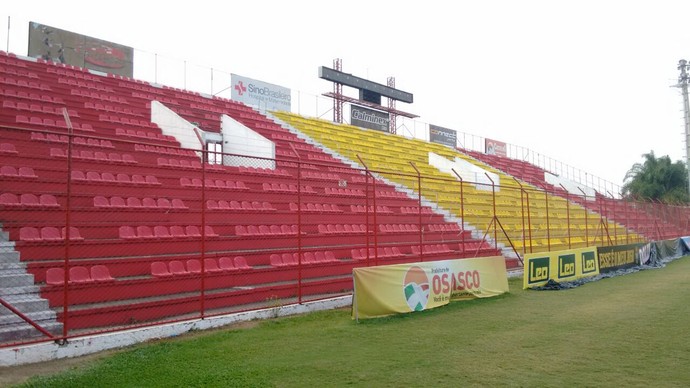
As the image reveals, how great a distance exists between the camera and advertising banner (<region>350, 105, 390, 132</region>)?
92.4 feet

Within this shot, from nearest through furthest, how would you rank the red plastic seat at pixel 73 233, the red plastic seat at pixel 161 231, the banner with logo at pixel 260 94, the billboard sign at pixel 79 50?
the red plastic seat at pixel 73 233
the red plastic seat at pixel 161 231
the billboard sign at pixel 79 50
the banner with logo at pixel 260 94

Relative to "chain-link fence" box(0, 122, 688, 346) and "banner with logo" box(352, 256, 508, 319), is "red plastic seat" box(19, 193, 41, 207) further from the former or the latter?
"banner with logo" box(352, 256, 508, 319)

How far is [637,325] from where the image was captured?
7973 mm

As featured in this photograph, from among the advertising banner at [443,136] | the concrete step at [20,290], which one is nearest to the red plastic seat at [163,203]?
the concrete step at [20,290]

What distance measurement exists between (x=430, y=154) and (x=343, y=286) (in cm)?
1546

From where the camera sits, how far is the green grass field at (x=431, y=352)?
17.6ft

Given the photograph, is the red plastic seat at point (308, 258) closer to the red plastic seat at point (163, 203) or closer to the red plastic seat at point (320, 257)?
the red plastic seat at point (320, 257)

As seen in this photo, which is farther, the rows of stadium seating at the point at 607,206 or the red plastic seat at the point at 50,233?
the rows of stadium seating at the point at 607,206

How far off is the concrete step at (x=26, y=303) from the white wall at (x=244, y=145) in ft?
25.9

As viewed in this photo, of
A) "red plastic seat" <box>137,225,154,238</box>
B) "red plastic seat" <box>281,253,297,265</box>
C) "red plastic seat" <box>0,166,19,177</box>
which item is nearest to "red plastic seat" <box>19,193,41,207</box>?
"red plastic seat" <box>0,166,19,177</box>

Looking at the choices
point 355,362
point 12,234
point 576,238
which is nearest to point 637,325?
point 355,362

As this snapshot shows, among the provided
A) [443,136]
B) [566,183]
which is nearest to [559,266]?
[443,136]

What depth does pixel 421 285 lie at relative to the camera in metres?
9.87

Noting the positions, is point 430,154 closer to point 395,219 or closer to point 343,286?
point 395,219
